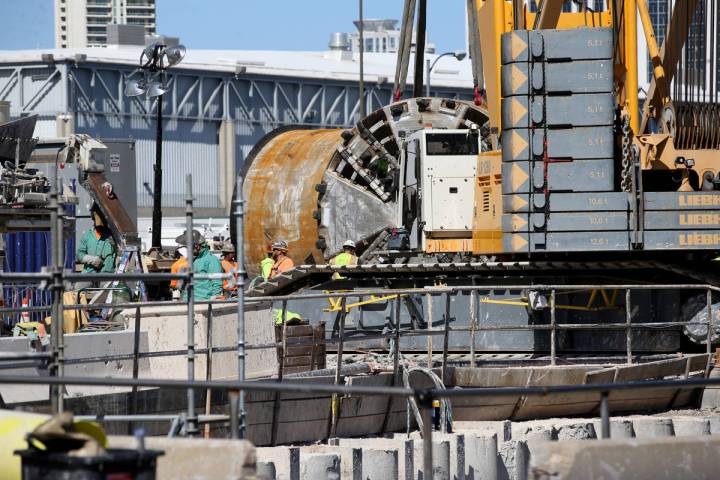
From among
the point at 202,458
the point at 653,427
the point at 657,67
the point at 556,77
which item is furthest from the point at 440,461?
the point at 657,67

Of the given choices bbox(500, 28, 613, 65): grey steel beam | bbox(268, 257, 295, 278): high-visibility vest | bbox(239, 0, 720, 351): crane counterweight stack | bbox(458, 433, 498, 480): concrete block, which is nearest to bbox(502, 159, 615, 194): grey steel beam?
bbox(239, 0, 720, 351): crane counterweight stack

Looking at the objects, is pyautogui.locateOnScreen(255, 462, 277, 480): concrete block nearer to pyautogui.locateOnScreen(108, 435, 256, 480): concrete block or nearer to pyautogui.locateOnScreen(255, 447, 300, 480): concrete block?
pyautogui.locateOnScreen(255, 447, 300, 480): concrete block

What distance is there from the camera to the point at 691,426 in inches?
661

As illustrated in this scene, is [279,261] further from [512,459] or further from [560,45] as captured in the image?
[512,459]

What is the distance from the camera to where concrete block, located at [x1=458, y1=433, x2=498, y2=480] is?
15047mm

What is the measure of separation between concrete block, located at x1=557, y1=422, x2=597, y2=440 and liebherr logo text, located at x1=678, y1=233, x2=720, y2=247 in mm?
2891

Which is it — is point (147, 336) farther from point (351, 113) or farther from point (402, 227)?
point (351, 113)

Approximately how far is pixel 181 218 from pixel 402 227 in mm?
49414

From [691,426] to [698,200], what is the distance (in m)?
2.96

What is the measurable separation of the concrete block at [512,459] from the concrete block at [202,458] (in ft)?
25.6

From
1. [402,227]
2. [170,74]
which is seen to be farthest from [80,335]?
[170,74]

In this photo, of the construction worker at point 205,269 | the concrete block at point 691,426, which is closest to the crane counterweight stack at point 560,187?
the construction worker at point 205,269

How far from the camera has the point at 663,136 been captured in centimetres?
1902

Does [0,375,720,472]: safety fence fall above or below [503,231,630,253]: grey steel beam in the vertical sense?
below
